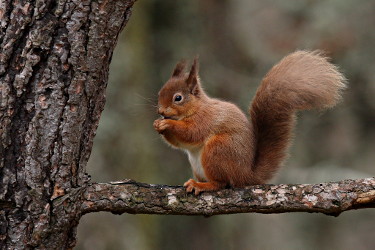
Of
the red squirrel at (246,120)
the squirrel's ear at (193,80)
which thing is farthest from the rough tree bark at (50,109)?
the squirrel's ear at (193,80)

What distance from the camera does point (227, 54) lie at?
5598 mm

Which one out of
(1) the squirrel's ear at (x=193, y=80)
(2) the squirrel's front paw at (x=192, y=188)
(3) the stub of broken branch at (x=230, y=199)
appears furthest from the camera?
(1) the squirrel's ear at (x=193, y=80)

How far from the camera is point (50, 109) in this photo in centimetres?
204

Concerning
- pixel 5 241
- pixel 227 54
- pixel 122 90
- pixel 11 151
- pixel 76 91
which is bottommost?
pixel 5 241

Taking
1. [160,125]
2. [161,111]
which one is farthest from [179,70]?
[160,125]

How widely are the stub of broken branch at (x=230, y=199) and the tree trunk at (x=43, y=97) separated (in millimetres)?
148

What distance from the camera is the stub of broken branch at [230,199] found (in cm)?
219

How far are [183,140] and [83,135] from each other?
77cm

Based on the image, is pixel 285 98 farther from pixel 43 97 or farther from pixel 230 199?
pixel 43 97

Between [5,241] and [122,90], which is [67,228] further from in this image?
[122,90]

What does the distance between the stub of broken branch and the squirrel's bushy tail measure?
18.0 inches

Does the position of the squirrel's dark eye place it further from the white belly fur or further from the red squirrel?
the white belly fur

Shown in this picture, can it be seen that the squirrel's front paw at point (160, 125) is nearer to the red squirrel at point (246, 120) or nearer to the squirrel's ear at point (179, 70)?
the red squirrel at point (246, 120)

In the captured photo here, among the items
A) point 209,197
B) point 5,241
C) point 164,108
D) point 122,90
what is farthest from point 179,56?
point 5,241
